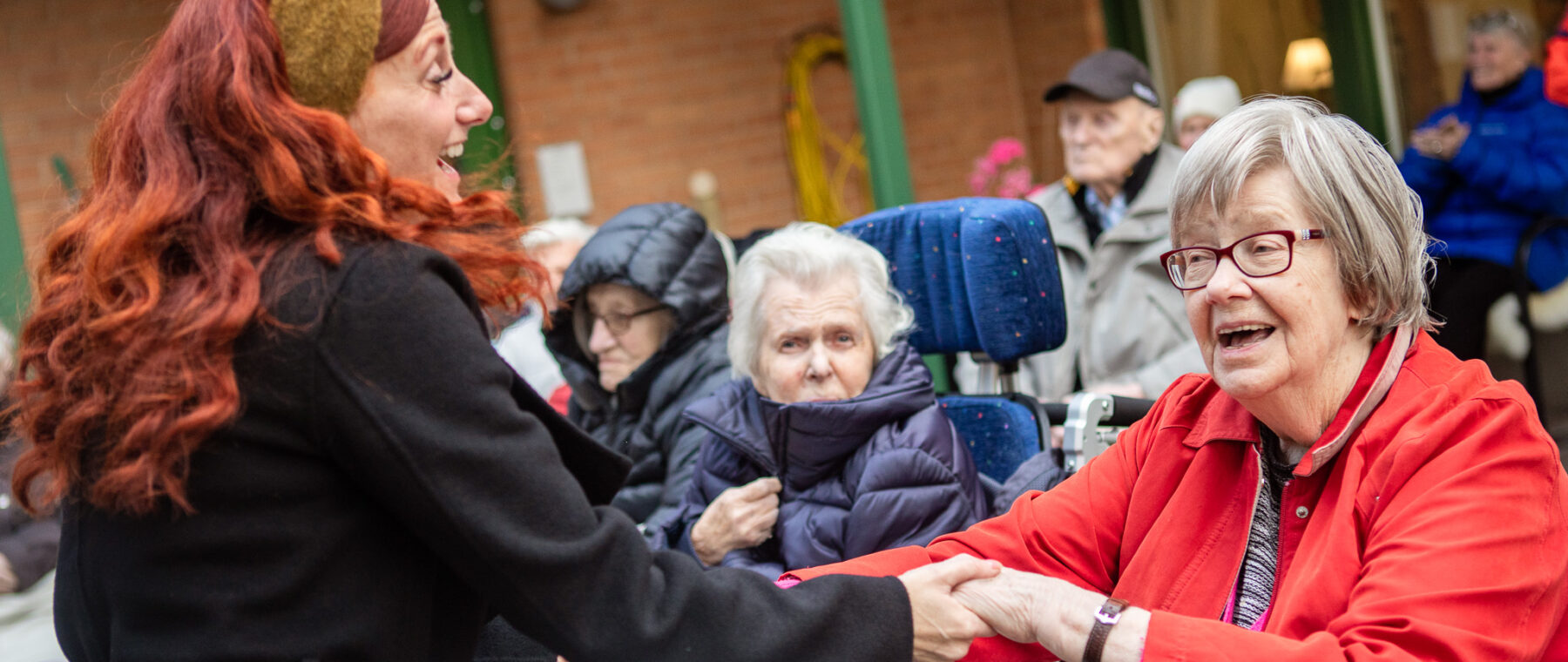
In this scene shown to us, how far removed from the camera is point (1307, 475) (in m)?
1.56

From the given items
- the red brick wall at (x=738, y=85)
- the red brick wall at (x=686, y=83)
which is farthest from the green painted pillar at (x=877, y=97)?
the red brick wall at (x=738, y=85)

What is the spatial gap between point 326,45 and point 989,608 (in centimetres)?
107

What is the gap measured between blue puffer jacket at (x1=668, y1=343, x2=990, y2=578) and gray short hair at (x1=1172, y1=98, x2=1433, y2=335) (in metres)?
0.89

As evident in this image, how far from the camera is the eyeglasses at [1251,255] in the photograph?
155 cm

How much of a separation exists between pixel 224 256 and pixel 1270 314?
1.20 meters

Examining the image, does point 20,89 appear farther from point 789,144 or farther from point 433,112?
point 433,112

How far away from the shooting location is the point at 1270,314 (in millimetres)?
1575

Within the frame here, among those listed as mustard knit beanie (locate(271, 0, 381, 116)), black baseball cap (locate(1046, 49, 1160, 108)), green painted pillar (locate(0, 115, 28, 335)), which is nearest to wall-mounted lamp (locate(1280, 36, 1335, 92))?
black baseball cap (locate(1046, 49, 1160, 108))

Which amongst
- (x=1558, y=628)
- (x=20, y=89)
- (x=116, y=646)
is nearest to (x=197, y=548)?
(x=116, y=646)

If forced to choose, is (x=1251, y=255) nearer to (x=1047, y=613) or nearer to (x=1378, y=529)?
(x=1378, y=529)

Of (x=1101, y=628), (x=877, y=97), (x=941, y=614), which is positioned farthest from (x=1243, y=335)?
(x=877, y=97)

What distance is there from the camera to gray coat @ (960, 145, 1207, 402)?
340cm

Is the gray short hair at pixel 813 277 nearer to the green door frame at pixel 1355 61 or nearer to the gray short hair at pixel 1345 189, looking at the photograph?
the gray short hair at pixel 1345 189

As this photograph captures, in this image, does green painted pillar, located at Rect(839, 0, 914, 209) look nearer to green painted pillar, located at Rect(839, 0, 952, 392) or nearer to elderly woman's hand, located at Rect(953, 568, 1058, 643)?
green painted pillar, located at Rect(839, 0, 952, 392)
